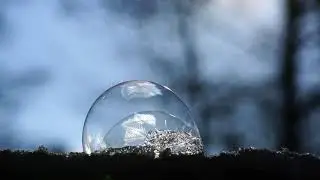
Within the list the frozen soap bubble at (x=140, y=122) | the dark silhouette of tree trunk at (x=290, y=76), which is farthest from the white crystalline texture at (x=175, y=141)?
the dark silhouette of tree trunk at (x=290, y=76)

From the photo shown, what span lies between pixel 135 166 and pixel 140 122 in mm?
1262

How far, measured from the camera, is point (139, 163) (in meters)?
3.29

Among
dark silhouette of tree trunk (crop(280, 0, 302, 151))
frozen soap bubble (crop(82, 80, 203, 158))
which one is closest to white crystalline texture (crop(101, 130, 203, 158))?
frozen soap bubble (crop(82, 80, 203, 158))

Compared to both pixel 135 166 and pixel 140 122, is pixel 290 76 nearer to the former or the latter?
pixel 140 122

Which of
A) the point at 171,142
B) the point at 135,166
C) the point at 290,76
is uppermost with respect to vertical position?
the point at 290,76

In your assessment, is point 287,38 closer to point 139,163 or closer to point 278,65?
point 278,65

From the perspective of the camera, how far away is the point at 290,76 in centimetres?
1188

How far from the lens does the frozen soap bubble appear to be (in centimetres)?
432

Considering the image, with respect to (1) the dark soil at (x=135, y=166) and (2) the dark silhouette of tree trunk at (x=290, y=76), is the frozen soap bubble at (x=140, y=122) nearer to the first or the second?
(1) the dark soil at (x=135, y=166)

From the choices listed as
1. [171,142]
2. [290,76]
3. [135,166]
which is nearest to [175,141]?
[171,142]

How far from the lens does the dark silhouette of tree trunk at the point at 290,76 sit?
1193 centimetres

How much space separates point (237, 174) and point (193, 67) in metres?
13.0

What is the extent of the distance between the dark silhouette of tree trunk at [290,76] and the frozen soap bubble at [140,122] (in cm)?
728

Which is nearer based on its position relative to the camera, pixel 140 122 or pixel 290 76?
pixel 140 122
